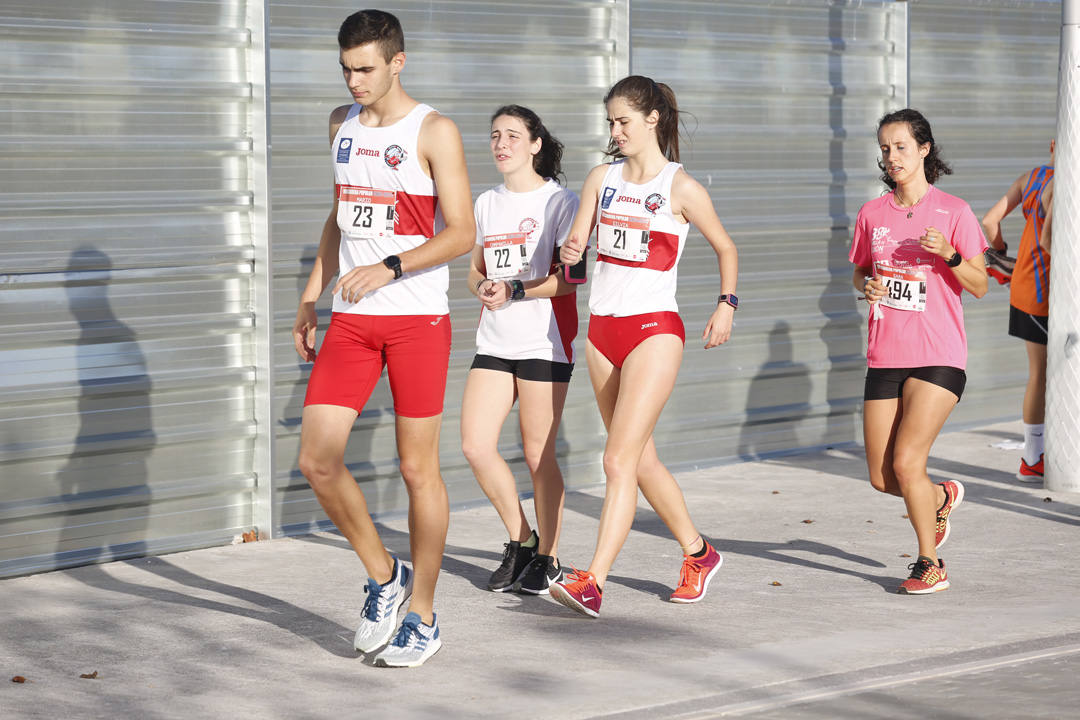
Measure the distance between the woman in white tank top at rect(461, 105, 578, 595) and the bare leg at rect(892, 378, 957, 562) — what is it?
1.38 metres

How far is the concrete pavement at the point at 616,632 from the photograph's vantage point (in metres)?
5.71

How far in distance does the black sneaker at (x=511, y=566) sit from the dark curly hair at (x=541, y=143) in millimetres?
1516

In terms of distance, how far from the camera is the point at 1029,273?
10.0 m

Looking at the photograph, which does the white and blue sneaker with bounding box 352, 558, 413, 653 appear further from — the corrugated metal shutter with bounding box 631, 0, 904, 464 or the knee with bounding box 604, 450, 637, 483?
the corrugated metal shutter with bounding box 631, 0, 904, 464

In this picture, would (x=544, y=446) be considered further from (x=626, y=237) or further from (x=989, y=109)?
(x=989, y=109)

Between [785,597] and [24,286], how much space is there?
3.43 metres

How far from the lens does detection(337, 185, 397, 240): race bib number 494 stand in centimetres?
614

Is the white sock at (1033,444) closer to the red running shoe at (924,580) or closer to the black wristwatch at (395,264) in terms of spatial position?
the red running shoe at (924,580)

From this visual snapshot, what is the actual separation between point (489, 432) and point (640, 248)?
98 centimetres

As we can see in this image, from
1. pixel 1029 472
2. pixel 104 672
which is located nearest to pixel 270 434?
pixel 104 672

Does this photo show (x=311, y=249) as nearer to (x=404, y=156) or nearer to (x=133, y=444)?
(x=133, y=444)

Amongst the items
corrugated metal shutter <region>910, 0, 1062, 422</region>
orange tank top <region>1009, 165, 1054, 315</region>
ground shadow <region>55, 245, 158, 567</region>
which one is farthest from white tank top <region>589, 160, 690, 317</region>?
corrugated metal shutter <region>910, 0, 1062, 422</region>

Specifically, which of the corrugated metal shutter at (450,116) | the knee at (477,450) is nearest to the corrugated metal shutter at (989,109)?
the corrugated metal shutter at (450,116)

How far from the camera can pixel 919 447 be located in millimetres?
7309
